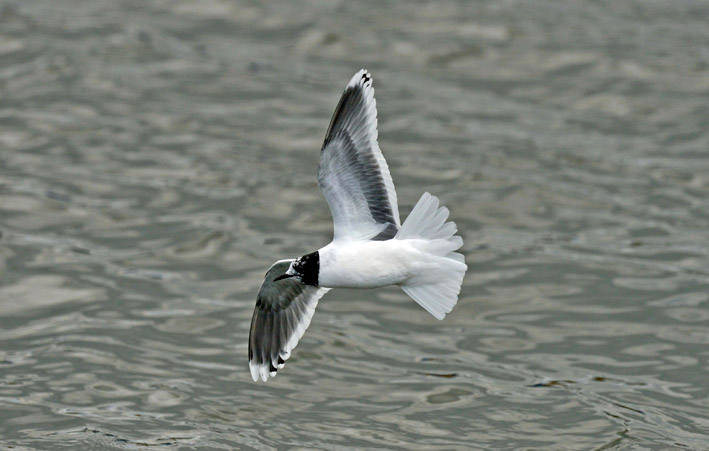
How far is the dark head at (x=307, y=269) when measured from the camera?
6.71 m

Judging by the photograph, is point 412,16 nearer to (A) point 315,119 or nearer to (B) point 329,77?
(B) point 329,77

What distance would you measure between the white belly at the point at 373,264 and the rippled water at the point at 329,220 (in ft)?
5.52

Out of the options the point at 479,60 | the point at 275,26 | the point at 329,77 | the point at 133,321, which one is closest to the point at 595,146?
the point at 479,60

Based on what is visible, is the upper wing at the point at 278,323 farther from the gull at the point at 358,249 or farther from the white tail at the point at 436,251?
the white tail at the point at 436,251

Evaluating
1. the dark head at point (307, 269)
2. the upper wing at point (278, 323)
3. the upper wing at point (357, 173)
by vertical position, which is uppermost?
the upper wing at point (357, 173)

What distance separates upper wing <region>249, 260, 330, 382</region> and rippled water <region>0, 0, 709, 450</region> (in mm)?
575

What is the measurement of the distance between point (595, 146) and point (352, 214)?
6375 mm

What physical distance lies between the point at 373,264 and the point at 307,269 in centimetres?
41

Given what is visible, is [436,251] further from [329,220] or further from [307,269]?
[329,220]

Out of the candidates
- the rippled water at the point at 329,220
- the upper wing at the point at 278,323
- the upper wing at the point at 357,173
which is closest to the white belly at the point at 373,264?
the upper wing at the point at 357,173

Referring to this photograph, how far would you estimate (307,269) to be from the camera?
6.73 metres

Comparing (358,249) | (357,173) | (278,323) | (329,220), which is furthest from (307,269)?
(329,220)

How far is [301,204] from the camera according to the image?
11.5m

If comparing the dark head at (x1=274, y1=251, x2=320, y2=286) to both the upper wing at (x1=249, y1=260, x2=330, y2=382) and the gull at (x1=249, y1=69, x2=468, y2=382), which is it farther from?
the upper wing at (x1=249, y1=260, x2=330, y2=382)
